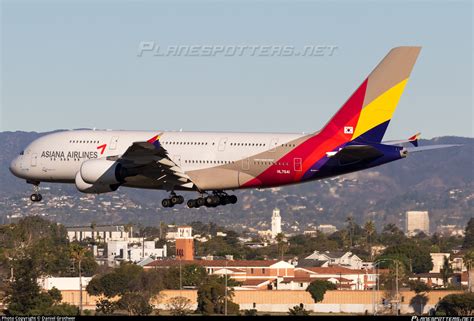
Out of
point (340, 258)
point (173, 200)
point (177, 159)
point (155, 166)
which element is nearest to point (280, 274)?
point (340, 258)

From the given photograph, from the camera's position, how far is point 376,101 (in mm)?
73500

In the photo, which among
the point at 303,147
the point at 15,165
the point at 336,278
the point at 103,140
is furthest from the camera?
the point at 336,278

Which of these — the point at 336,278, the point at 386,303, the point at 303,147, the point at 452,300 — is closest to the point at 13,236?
the point at 336,278

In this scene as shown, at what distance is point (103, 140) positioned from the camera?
259 ft

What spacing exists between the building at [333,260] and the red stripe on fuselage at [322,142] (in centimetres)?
8801

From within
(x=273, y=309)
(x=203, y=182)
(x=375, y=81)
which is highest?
(x=375, y=81)

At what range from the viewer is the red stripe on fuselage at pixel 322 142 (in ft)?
241

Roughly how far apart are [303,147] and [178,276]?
4877 cm

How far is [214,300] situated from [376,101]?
36.3m

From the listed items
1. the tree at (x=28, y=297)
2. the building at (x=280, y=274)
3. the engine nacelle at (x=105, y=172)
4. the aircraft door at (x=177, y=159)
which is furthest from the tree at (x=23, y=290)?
the building at (x=280, y=274)

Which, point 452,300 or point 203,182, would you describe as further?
point 452,300

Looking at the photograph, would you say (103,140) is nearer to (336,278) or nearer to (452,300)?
(452,300)

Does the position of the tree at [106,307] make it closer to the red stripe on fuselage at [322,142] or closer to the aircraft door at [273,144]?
the red stripe on fuselage at [322,142]

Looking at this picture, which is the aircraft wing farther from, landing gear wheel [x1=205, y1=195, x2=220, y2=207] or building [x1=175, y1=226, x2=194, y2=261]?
building [x1=175, y1=226, x2=194, y2=261]
